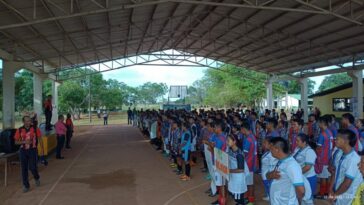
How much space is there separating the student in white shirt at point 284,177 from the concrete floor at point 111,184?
331cm

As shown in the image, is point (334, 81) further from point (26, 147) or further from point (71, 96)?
point (26, 147)

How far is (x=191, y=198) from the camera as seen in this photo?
741cm

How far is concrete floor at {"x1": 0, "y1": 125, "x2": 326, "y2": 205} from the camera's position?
24.4ft

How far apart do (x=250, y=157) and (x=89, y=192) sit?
12.6 feet

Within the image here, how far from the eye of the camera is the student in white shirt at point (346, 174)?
3762 millimetres

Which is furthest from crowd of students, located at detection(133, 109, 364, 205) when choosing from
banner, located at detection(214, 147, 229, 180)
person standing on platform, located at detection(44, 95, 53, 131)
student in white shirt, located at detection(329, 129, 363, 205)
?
person standing on platform, located at detection(44, 95, 53, 131)

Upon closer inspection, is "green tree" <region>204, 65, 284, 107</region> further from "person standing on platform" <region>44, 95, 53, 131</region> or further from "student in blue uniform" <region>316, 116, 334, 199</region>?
"student in blue uniform" <region>316, 116, 334, 199</region>

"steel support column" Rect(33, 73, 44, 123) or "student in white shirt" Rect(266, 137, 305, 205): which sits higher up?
"steel support column" Rect(33, 73, 44, 123)

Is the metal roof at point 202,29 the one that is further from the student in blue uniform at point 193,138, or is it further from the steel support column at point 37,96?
the student in blue uniform at point 193,138

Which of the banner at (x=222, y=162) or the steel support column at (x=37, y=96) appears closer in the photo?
the banner at (x=222, y=162)

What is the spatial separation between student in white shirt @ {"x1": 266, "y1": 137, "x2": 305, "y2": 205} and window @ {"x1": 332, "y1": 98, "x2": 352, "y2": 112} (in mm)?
23136

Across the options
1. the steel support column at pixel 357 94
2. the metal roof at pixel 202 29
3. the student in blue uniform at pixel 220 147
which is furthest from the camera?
the steel support column at pixel 357 94

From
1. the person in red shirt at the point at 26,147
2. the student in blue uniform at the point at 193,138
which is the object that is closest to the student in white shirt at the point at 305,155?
the student in blue uniform at the point at 193,138

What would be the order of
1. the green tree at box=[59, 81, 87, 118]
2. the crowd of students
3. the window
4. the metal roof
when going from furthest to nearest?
1. the green tree at box=[59, 81, 87, 118]
2. the window
3. the metal roof
4. the crowd of students
